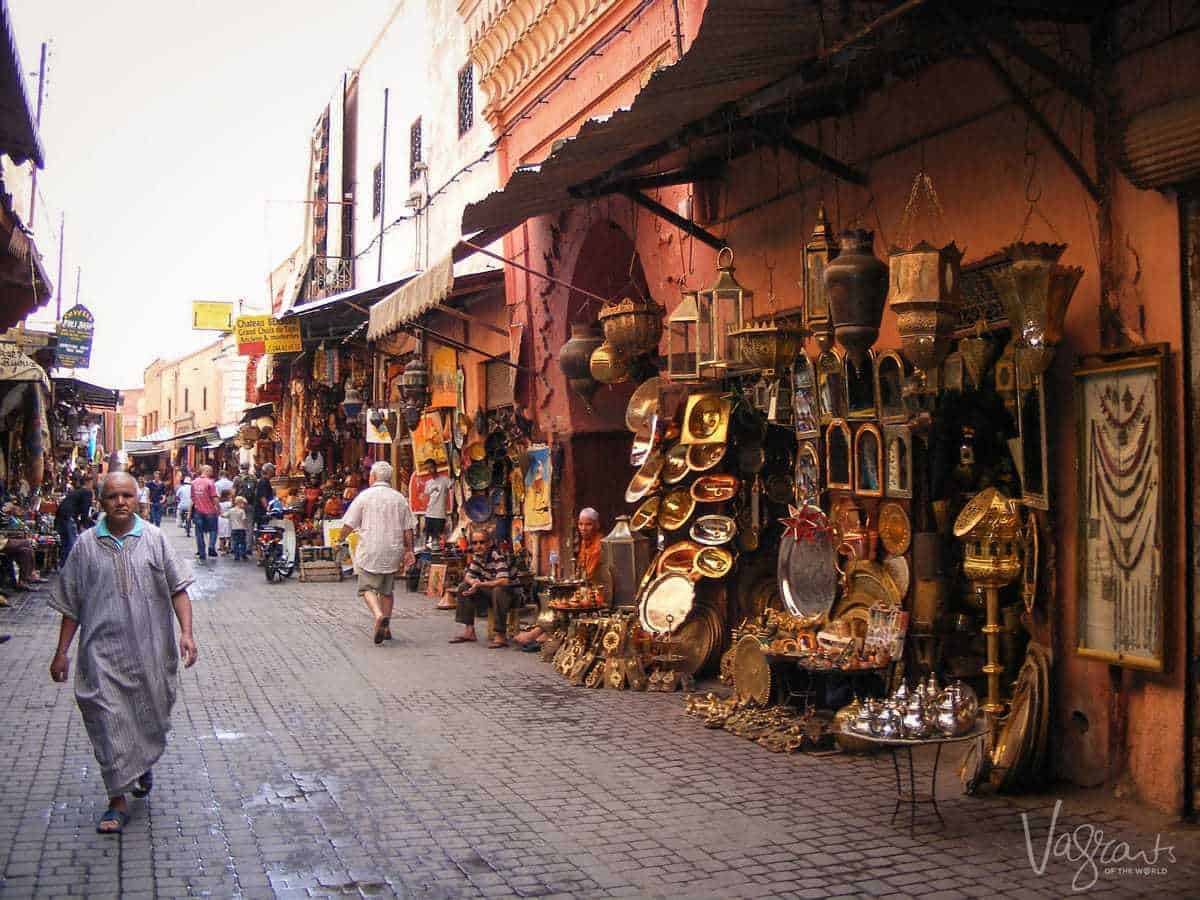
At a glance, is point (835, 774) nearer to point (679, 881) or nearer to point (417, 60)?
point (679, 881)

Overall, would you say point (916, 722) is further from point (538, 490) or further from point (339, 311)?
point (339, 311)

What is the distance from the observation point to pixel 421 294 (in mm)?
12117

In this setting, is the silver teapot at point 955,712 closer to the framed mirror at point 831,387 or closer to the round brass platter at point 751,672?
the round brass platter at point 751,672

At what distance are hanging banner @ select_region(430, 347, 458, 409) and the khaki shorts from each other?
→ 18.6 feet

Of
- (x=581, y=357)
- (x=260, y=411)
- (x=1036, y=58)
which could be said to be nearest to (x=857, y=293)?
(x=1036, y=58)

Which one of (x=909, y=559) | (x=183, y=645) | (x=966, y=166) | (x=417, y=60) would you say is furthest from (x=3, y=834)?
(x=417, y=60)

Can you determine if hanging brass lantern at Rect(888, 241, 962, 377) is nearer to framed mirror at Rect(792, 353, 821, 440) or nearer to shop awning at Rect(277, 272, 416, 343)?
framed mirror at Rect(792, 353, 821, 440)

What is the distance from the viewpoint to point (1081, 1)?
555cm

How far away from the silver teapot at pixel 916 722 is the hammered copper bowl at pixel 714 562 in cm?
376

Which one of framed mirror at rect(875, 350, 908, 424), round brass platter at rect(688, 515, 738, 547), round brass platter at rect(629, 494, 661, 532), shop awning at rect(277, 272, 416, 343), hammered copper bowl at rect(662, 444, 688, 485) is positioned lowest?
round brass platter at rect(688, 515, 738, 547)

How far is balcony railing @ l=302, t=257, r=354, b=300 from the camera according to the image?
2614 cm

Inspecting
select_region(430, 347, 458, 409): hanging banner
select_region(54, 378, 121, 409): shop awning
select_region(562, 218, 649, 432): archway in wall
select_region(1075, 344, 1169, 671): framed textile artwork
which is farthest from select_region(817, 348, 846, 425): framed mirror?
select_region(54, 378, 121, 409): shop awning

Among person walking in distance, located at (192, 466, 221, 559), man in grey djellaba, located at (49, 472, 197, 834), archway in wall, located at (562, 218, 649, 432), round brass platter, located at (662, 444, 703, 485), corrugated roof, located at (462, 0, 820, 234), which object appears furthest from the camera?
person walking in distance, located at (192, 466, 221, 559)

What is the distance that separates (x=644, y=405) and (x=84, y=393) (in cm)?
2223
